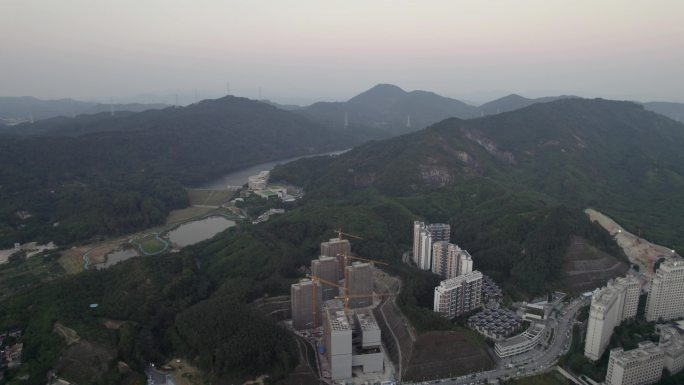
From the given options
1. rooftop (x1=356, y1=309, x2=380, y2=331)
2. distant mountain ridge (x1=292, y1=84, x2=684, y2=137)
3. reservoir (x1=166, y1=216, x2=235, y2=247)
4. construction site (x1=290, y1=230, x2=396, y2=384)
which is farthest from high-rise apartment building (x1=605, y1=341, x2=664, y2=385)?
distant mountain ridge (x1=292, y1=84, x2=684, y2=137)

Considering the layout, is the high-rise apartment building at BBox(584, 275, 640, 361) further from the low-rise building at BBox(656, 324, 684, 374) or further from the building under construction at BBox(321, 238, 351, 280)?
the building under construction at BBox(321, 238, 351, 280)

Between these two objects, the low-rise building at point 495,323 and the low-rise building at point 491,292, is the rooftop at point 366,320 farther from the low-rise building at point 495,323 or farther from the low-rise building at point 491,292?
the low-rise building at point 491,292

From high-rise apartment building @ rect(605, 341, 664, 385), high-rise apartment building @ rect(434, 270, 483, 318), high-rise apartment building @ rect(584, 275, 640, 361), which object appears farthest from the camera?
high-rise apartment building @ rect(434, 270, 483, 318)

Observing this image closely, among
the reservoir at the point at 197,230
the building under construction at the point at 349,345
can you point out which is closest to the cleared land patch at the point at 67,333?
the building under construction at the point at 349,345

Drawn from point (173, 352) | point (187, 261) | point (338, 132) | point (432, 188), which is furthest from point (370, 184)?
point (338, 132)

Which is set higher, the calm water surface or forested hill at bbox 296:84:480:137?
forested hill at bbox 296:84:480:137

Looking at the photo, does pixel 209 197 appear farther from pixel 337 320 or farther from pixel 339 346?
pixel 339 346

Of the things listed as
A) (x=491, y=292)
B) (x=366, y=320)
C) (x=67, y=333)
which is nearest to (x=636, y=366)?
(x=491, y=292)
